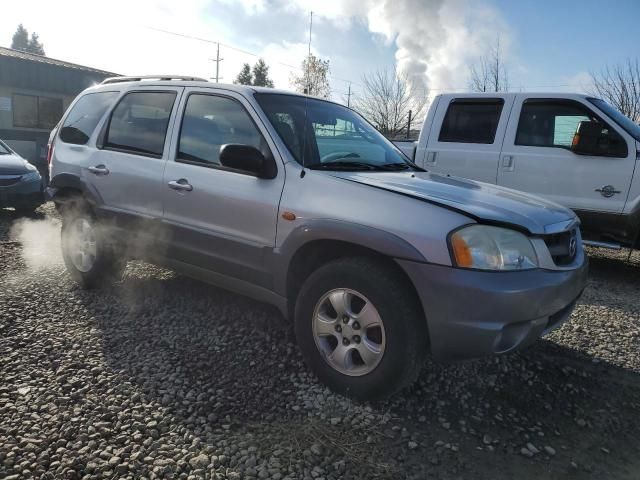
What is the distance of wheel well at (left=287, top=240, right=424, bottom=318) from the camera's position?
103 inches

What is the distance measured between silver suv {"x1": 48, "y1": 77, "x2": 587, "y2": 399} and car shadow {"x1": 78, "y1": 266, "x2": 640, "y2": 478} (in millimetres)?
278

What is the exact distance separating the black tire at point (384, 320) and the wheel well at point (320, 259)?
0.02 meters

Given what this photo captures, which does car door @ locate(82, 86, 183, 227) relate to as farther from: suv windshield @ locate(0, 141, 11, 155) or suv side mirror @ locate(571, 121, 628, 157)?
suv windshield @ locate(0, 141, 11, 155)


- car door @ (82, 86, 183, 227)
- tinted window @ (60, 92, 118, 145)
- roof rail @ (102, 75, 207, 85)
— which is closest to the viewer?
car door @ (82, 86, 183, 227)

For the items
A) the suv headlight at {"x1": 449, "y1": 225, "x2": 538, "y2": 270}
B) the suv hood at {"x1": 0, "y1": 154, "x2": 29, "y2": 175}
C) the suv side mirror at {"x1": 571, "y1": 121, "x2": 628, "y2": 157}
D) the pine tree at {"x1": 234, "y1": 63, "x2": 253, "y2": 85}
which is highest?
the pine tree at {"x1": 234, "y1": 63, "x2": 253, "y2": 85}

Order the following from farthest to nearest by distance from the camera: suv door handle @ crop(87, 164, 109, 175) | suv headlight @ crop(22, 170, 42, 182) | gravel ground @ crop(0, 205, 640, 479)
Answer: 1. suv headlight @ crop(22, 170, 42, 182)
2. suv door handle @ crop(87, 164, 109, 175)
3. gravel ground @ crop(0, 205, 640, 479)

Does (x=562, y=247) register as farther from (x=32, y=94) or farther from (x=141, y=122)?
(x=32, y=94)

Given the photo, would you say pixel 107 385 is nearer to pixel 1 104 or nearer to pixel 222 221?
pixel 222 221

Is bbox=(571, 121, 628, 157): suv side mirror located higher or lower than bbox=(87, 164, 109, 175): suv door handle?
higher

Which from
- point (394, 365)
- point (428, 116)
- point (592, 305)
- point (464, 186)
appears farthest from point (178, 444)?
point (428, 116)

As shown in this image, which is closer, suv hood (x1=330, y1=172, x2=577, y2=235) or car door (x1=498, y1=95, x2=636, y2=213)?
suv hood (x1=330, y1=172, x2=577, y2=235)

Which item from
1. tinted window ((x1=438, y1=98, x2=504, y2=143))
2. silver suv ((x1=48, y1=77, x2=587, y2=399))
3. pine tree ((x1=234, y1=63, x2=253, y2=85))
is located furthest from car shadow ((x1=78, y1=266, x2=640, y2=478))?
pine tree ((x1=234, y1=63, x2=253, y2=85))

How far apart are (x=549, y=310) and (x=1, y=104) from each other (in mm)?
22636

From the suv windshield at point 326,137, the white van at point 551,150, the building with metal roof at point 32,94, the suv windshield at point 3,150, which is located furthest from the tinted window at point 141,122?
the building with metal roof at point 32,94
